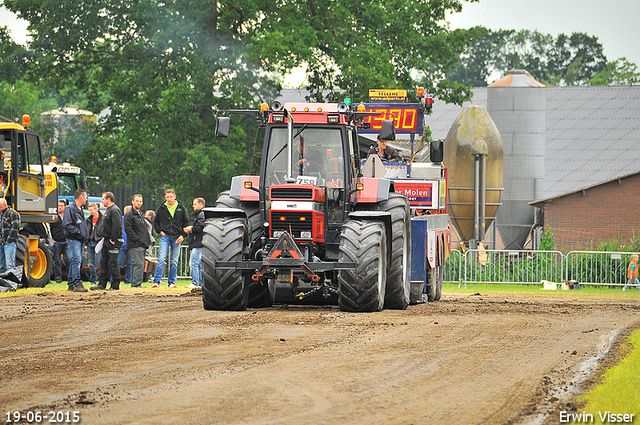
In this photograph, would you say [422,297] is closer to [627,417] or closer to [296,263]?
[296,263]

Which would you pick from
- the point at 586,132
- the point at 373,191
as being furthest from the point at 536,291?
the point at 586,132

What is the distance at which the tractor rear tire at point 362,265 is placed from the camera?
38.6 ft

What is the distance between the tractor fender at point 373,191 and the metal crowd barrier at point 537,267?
38.5ft

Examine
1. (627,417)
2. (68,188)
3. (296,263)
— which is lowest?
(627,417)

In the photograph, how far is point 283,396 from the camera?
6418mm

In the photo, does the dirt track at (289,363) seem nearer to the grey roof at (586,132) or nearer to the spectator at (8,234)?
the spectator at (8,234)

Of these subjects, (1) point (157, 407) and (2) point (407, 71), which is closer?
(1) point (157, 407)

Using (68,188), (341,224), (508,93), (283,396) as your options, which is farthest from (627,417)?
(508,93)

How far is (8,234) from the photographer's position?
17.0 meters

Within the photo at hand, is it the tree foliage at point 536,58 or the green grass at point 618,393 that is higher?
the tree foliage at point 536,58

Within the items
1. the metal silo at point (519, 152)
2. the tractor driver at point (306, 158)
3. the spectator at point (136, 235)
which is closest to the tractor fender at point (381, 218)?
the tractor driver at point (306, 158)

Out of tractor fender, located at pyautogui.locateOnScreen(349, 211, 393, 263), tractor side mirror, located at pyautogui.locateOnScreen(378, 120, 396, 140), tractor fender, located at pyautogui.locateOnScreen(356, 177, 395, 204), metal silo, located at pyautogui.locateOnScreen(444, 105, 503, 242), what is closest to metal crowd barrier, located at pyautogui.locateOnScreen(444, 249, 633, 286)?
metal silo, located at pyautogui.locateOnScreen(444, 105, 503, 242)

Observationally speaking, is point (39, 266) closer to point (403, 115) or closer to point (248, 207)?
point (248, 207)

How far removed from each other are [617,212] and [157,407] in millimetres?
25784
